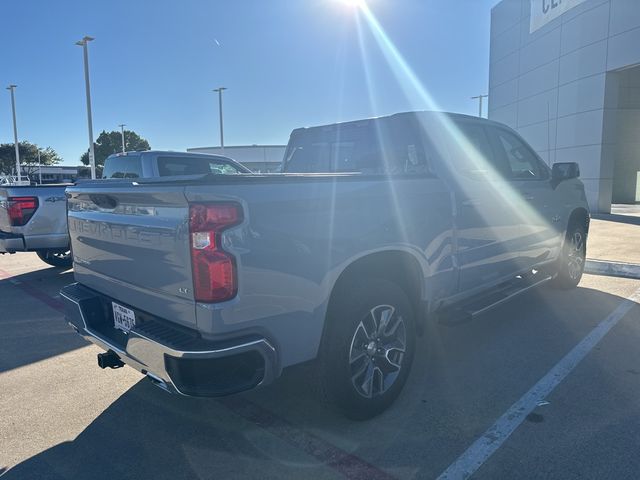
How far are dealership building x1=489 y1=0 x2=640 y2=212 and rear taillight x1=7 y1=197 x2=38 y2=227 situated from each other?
17.1 metres

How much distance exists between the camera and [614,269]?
7.45 meters

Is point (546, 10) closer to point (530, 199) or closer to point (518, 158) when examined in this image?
point (518, 158)

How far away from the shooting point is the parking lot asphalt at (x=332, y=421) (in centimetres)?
264

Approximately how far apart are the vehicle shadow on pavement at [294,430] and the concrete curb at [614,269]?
395 cm

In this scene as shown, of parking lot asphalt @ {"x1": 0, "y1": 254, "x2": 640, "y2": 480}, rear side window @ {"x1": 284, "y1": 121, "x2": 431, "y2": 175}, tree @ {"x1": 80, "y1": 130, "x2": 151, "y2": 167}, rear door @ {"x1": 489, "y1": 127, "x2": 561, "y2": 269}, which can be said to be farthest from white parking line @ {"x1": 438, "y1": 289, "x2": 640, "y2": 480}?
tree @ {"x1": 80, "y1": 130, "x2": 151, "y2": 167}

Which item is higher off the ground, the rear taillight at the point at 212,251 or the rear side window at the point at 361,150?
the rear side window at the point at 361,150

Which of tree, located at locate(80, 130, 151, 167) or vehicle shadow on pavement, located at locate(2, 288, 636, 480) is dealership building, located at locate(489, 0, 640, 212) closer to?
vehicle shadow on pavement, located at locate(2, 288, 636, 480)

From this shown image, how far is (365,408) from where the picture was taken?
3029 mm

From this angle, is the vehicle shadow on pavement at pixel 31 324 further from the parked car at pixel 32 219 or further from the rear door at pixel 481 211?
the rear door at pixel 481 211

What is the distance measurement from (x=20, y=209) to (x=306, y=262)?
19.3ft

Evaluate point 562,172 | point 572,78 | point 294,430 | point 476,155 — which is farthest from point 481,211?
point 572,78

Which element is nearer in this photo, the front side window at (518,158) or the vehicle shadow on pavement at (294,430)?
the vehicle shadow on pavement at (294,430)

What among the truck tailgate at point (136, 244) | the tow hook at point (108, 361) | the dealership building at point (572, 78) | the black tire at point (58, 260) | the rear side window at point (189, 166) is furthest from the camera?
the dealership building at point (572, 78)

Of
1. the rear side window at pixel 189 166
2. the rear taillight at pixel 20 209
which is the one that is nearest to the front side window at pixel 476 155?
the rear side window at pixel 189 166
